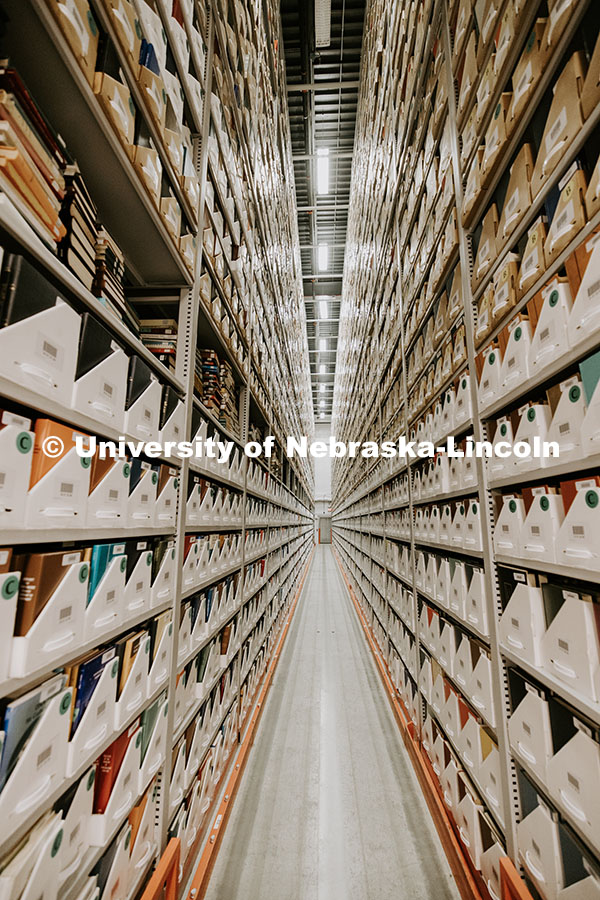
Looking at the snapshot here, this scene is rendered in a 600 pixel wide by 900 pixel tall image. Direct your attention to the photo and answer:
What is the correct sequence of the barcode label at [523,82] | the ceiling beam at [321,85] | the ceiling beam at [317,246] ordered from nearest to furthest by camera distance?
the barcode label at [523,82]
the ceiling beam at [321,85]
the ceiling beam at [317,246]

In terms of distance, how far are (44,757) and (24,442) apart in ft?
2.06

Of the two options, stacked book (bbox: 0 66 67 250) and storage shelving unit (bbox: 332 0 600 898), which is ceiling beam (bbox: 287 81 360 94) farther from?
stacked book (bbox: 0 66 67 250)

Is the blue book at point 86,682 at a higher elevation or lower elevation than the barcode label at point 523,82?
lower

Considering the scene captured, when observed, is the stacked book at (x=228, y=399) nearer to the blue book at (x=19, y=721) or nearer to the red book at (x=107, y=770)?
the red book at (x=107, y=770)

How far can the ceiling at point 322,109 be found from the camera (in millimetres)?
5891

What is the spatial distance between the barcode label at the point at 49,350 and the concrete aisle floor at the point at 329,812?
2.25 meters

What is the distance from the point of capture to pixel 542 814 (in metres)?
1.19

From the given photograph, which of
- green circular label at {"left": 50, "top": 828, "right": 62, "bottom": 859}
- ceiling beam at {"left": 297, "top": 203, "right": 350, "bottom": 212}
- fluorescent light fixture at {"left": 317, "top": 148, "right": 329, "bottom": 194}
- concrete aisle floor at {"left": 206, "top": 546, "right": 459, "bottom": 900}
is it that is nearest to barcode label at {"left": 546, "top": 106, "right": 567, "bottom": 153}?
green circular label at {"left": 50, "top": 828, "right": 62, "bottom": 859}

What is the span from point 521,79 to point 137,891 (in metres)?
2.77

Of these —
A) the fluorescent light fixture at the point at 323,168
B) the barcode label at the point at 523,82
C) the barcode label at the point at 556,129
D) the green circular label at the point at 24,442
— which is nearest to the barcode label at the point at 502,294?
the barcode label at the point at 556,129

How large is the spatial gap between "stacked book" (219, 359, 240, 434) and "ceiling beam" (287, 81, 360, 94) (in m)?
5.75

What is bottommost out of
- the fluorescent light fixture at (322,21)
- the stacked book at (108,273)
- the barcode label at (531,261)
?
the stacked book at (108,273)

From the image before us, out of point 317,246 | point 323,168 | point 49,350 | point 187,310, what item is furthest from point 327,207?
point 49,350

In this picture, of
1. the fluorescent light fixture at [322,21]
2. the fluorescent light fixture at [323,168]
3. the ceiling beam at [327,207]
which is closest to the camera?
the fluorescent light fixture at [322,21]
